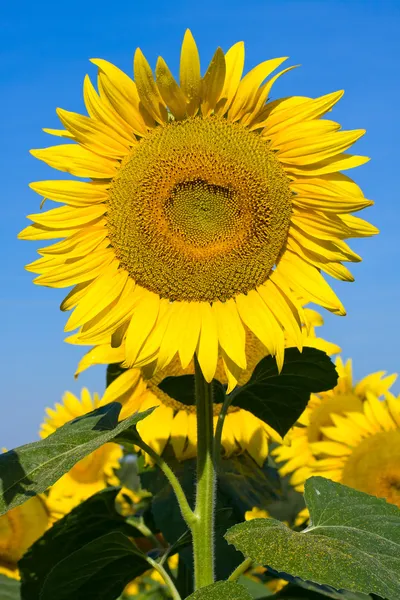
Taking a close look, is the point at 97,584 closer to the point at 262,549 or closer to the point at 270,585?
the point at 262,549

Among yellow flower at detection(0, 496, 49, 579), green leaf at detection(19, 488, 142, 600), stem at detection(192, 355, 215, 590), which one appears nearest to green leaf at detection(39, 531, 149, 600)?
green leaf at detection(19, 488, 142, 600)

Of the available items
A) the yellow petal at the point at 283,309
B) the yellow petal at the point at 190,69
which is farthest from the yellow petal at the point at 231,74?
the yellow petal at the point at 283,309

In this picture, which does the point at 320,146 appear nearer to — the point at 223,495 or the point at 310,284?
the point at 310,284

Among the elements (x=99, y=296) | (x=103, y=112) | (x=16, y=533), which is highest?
(x=103, y=112)

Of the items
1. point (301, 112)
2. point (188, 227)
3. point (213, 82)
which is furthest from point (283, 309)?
point (213, 82)

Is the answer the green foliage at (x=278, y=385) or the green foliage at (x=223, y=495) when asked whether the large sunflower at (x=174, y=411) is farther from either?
the green foliage at (x=278, y=385)

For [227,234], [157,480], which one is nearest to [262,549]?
[227,234]
